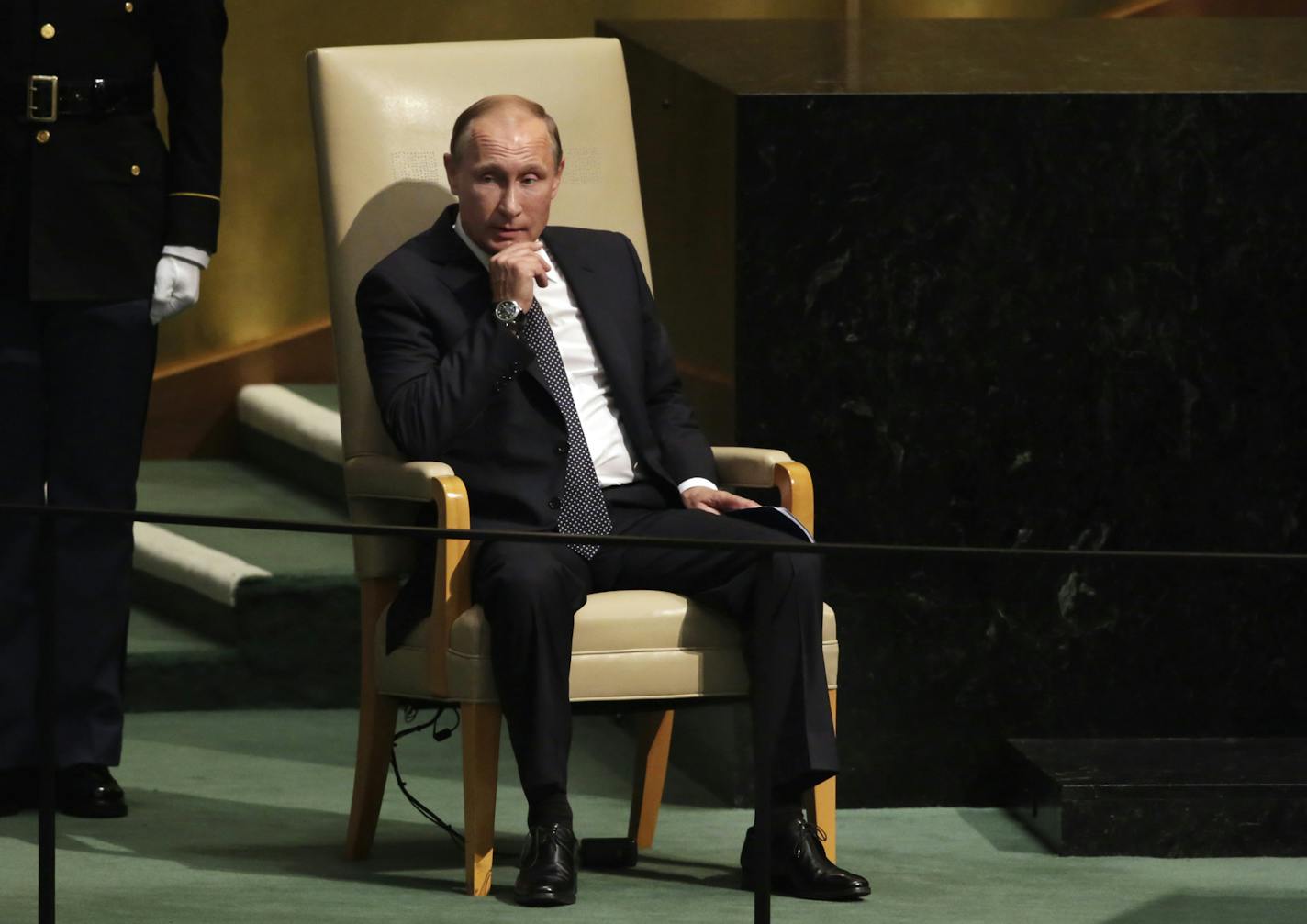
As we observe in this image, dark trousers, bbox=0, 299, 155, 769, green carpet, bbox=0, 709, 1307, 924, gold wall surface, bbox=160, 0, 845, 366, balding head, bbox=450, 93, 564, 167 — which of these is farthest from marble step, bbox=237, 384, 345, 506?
balding head, bbox=450, 93, 564, 167

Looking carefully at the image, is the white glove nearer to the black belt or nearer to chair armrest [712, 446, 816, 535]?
the black belt

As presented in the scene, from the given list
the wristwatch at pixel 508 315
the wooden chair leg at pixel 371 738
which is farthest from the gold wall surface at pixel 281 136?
the wristwatch at pixel 508 315

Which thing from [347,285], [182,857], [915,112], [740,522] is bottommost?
[182,857]

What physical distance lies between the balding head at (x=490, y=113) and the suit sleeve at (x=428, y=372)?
22 cm

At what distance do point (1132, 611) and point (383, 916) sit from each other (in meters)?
1.38

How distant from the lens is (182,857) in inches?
132

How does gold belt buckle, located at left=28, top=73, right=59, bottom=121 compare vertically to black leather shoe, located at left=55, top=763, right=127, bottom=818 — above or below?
above

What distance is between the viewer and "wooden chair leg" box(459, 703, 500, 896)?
3.06 m

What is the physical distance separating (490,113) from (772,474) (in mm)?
627

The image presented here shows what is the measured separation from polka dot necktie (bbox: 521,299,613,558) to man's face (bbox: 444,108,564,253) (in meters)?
0.12

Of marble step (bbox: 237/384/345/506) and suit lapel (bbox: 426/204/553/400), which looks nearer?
suit lapel (bbox: 426/204/553/400)

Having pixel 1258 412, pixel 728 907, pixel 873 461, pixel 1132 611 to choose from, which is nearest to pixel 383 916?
pixel 728 907

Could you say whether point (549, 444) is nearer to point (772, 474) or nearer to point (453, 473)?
point (453, 473)

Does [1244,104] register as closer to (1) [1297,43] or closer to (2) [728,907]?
(1) [1297,43]
